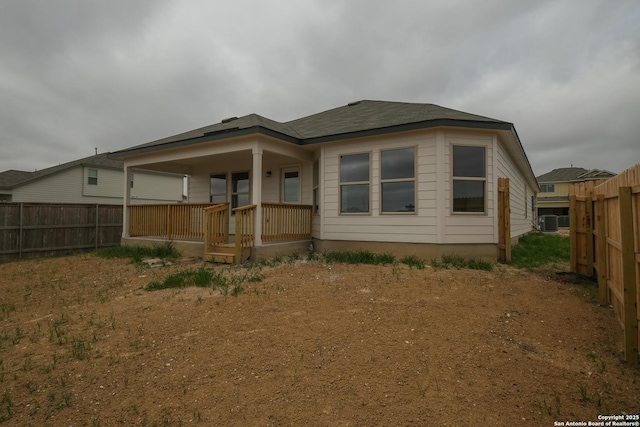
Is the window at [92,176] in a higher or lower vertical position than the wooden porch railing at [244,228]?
higher

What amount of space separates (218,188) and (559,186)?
42220 millimetres

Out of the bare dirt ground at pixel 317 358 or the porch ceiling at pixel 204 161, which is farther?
the porch ceiling at pixel 204 161

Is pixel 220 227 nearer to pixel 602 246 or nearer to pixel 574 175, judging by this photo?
pixel 602 246

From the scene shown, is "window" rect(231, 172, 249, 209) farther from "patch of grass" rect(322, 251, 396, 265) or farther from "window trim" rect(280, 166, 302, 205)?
"patch of grass" rect(322, 251, 396, 265)

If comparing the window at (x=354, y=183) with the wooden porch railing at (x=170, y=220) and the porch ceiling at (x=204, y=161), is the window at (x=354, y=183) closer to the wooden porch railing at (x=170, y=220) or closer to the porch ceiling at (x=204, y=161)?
the porch ceiling at (x=204, y=161)

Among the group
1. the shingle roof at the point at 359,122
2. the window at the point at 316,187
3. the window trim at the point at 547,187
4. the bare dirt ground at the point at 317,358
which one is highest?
the window trim at the point at 547,187

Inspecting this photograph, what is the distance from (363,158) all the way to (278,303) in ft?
16.5

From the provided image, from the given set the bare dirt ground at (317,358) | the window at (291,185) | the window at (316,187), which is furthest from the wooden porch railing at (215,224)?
the bare dirt ground at (317,358)

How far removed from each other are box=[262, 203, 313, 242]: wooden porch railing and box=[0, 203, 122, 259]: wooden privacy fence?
26.3 ft

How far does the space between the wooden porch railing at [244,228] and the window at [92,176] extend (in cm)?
2019

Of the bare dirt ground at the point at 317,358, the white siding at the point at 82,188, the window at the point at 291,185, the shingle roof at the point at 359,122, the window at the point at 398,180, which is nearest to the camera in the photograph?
the bare dirt ground at the point at 317,358

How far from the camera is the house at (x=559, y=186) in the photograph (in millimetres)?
34812

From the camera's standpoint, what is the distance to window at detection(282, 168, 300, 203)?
10086 mm

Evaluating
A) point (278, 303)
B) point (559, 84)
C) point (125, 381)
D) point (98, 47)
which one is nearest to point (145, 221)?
point (98, 47)
